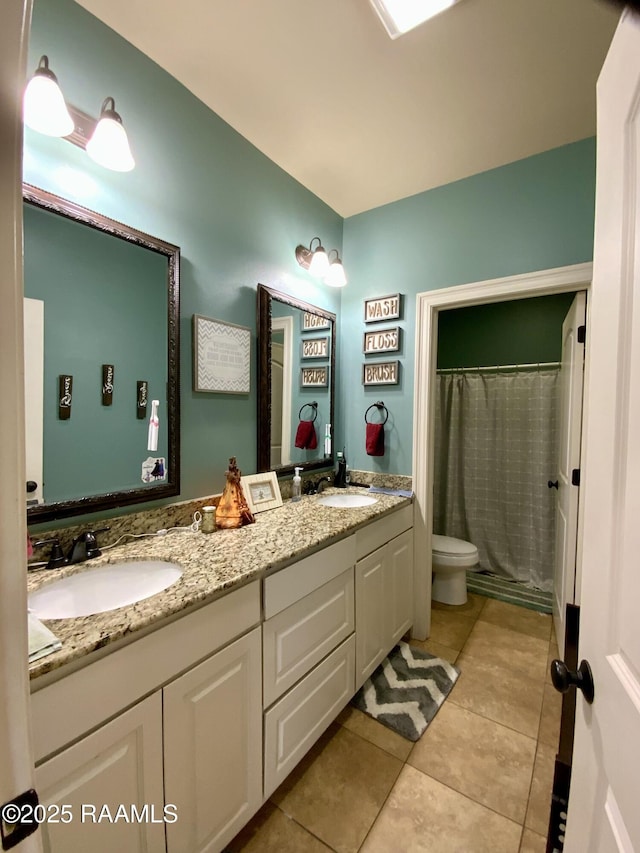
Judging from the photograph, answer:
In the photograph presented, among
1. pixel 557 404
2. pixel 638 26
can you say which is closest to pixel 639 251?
pixel 638 26

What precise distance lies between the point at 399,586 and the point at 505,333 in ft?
7.63

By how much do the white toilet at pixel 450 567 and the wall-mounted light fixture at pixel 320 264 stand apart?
1914 mm

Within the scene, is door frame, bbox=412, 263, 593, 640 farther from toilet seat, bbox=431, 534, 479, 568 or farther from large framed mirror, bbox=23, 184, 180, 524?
large framed mirror, bbox=23, 184, 180, 524

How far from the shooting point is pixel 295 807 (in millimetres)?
1216

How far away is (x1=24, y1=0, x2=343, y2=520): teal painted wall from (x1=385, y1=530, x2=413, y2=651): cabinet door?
0.93m

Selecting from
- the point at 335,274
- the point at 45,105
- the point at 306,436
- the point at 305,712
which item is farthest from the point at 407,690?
the point at 45,105

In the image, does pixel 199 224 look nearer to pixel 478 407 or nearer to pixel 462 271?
pixel 462 271

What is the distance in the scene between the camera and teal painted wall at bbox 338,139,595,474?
1.71 metres

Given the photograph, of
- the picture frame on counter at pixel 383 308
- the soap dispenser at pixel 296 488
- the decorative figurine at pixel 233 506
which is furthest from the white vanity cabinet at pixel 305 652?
the picture frame on counter at pixel 383 308

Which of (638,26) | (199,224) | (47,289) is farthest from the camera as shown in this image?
(199,224)

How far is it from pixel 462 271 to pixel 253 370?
131cm

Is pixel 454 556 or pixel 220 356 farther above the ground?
pixel 220 356

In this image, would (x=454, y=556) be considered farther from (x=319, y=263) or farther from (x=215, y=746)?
(x=319, y=263)

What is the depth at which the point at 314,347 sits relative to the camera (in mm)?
2164
